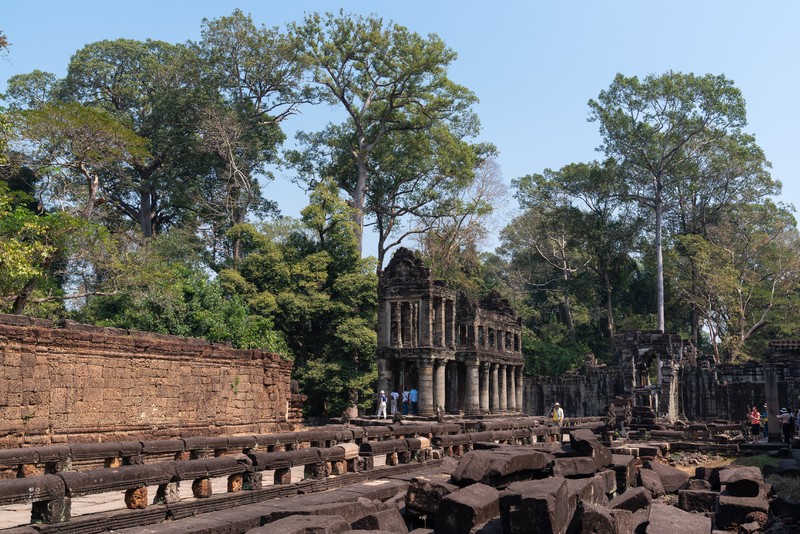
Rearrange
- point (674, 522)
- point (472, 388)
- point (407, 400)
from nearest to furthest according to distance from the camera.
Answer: point (674, 522)
point (407, 400)
point (472, 388)

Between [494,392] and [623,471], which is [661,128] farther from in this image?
[623,471]

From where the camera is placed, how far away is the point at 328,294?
1410 inches

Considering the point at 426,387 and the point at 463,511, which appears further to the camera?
the point at 426,387

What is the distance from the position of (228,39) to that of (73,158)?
17.3m

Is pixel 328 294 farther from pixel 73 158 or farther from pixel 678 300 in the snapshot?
pixel 678 300

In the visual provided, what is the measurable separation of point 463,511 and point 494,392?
29416 millimetres

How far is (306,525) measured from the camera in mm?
6340

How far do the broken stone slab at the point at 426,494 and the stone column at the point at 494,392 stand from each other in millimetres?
27776

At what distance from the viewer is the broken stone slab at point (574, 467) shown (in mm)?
9680

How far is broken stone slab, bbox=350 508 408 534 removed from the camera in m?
7.18

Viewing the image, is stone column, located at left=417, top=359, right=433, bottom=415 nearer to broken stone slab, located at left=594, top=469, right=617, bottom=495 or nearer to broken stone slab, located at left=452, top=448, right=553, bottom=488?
broken stone slab, located at left=594, top=469, right=617, bottom=495

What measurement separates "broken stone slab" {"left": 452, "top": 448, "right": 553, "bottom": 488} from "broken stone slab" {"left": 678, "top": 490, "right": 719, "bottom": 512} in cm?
196

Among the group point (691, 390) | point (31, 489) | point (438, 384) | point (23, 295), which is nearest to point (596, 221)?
point (691, 390)

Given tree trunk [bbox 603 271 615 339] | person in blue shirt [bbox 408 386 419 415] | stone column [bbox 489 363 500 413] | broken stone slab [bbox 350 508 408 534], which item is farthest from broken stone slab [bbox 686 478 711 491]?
tree trunk [bbox 603 271 615 339]
